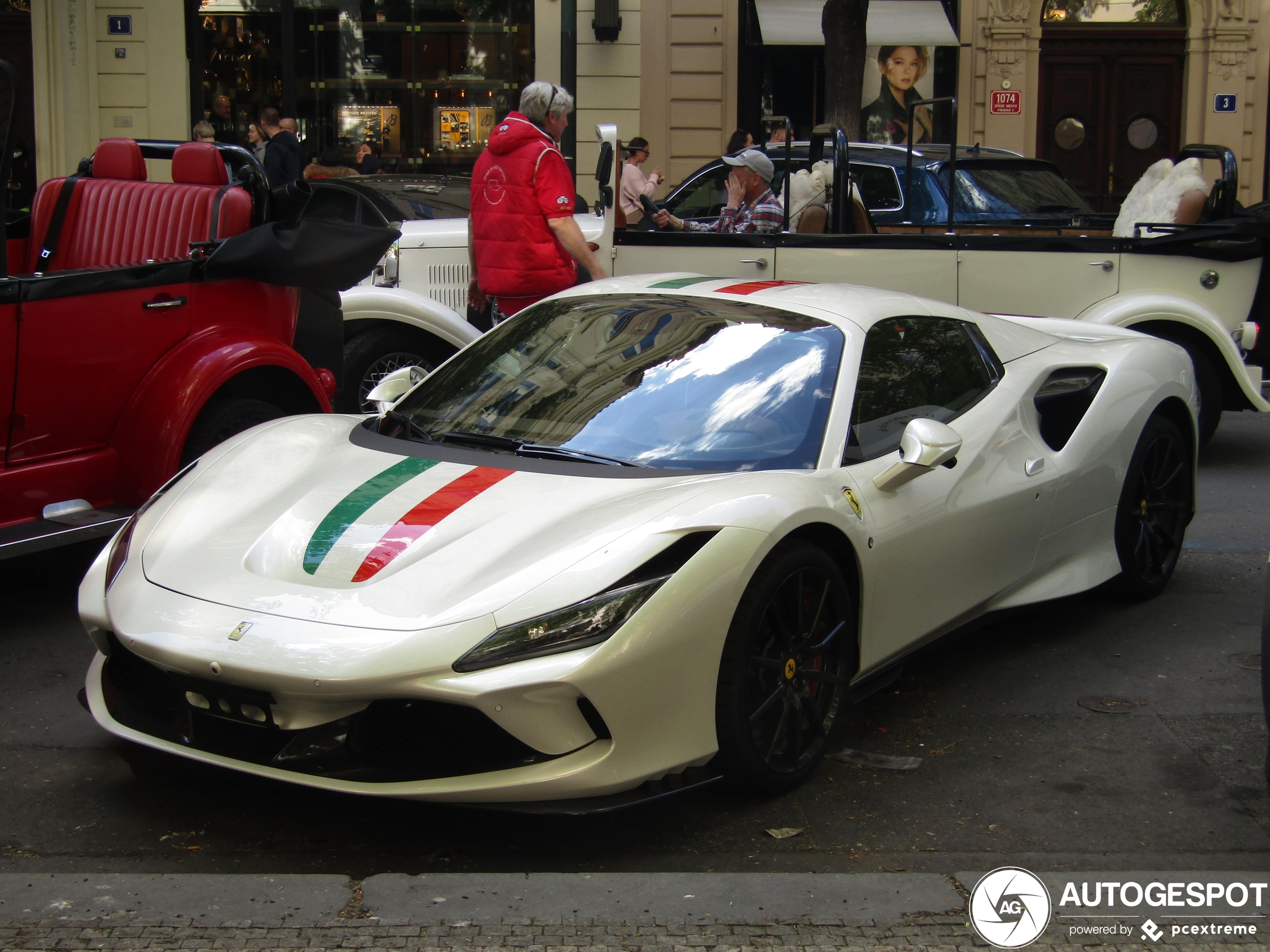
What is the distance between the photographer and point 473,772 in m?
3.13

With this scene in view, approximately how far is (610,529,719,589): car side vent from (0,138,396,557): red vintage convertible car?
100 inches

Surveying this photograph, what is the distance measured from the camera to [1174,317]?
8.10 m

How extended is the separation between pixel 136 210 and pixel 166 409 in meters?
1.55

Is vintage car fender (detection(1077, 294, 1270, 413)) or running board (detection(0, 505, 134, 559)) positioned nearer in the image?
running board (detection(0, 505, 134, 559))

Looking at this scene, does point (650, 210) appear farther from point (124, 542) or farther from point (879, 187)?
point (124, 542)

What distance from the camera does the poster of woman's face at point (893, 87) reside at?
18859 millimetres

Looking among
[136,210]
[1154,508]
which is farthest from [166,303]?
[1154,508]

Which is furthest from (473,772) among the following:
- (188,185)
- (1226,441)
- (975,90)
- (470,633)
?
(975,90)

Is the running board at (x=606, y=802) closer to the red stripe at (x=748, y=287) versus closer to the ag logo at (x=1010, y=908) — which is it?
the ag logo at (x=1010, y=908)

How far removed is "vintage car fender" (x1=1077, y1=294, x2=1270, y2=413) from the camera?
805 cm

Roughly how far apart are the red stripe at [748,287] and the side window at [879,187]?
17.1 feet

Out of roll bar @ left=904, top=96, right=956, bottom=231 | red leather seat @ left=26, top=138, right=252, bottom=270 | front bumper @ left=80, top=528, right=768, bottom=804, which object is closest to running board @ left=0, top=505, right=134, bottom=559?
red leather seat @ left=26, top=138, right=252, bottom=270

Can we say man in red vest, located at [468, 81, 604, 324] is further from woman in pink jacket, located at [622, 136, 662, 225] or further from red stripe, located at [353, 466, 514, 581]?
red stripe, located at [353, 466, 514, 581]

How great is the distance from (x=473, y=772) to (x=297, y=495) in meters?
1.05
